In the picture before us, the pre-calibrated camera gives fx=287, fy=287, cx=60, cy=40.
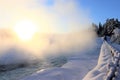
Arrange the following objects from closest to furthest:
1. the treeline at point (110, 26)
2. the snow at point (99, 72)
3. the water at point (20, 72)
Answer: the snow at point (99, 72)
the water at point (20, 72)
the treeline at point (110, 26)

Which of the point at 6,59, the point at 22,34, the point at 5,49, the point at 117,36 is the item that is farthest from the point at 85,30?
the point at 6,59

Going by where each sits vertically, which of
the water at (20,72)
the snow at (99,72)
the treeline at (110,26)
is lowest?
the snow at (99,72)

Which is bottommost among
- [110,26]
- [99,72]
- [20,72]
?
[99,72]

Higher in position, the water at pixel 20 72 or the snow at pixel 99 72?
the water at pixel 20 72

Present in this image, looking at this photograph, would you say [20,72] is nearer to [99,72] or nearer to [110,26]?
[99,72]

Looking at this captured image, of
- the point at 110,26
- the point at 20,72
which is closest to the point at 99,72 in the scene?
the point at 20,72

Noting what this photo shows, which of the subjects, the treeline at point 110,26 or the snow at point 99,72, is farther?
the treeline at point 110,26

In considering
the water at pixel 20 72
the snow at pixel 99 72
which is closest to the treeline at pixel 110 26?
the water at pixel 20 72

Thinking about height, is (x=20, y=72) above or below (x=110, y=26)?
below

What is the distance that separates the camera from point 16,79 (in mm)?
21438

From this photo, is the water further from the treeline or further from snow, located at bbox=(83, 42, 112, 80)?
the treeline

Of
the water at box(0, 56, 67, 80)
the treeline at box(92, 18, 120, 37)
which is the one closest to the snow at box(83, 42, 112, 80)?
the water at box(0, 56, 67, 80)

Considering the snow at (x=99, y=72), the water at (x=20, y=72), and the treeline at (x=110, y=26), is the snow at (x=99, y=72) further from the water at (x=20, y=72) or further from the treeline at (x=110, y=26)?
the treeline at (x=110, y=26)

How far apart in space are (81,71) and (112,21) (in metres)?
81.1
